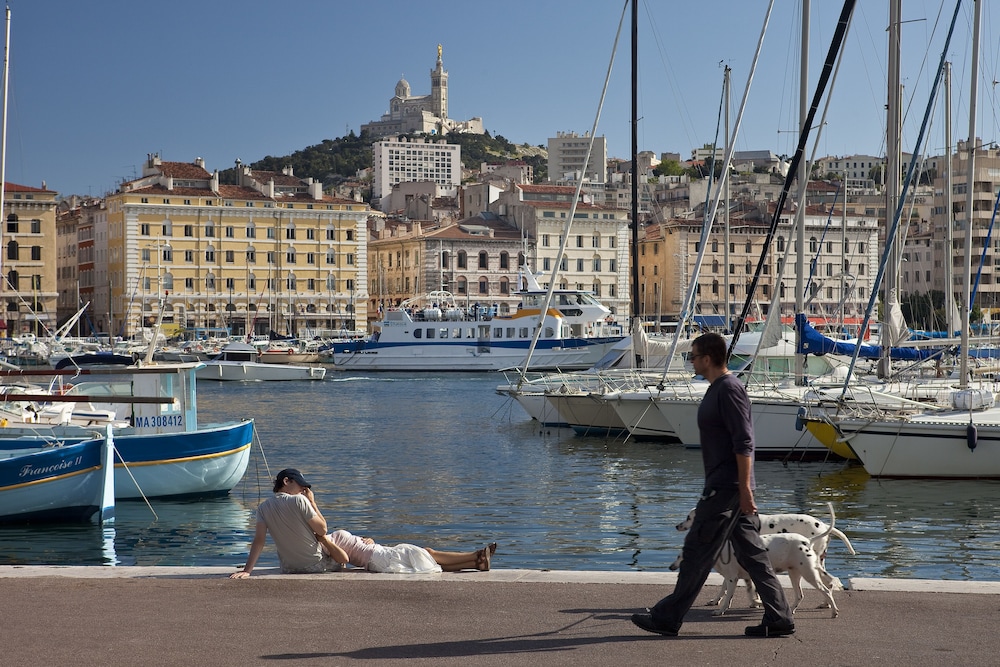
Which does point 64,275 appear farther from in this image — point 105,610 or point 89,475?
point 105,610

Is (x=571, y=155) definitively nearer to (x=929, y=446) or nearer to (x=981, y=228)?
(x=981, y=228)

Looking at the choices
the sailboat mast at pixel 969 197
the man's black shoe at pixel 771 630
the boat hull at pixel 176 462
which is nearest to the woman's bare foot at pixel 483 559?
the man's black shoe at pixel 771 630

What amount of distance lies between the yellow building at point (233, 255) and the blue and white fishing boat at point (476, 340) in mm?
21346

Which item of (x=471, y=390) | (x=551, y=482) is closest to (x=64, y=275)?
(x=471, y=390)

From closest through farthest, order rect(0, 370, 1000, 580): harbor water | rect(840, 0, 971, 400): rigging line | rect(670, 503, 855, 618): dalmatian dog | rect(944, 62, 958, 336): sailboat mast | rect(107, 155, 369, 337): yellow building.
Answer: rect(670, 503, 855, 618): dalmatian dog, rect(0, 370, 1000, 580): harbor water, rect(840, 0, 971, 400): rigging line, rect(944, 62, 958, 336): sailboat mast, rect(107, 155, 369, 337): yellow building

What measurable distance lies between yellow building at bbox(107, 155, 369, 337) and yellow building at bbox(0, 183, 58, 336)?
4518mm

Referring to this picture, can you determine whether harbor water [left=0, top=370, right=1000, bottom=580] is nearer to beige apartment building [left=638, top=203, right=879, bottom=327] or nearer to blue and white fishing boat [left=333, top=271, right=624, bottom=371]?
blue and white fishing boat [left=333, top=271, right=624, bottom=371]

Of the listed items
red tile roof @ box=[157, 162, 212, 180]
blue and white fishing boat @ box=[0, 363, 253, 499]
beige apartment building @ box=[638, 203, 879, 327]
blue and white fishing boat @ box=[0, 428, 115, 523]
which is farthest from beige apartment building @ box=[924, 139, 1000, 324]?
blue and white fishing boat @ box=[0, 428, 115, 523]

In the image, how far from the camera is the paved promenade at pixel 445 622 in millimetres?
6309

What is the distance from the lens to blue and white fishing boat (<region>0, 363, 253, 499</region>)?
56.5 feet

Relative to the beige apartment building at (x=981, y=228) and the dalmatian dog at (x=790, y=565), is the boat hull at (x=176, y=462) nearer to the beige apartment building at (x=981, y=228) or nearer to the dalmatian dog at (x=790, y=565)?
the dalmatian dog at (x=790, y=565)

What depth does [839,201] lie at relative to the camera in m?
118

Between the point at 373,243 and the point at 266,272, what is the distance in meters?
13.6

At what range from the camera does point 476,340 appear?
2712 inches
